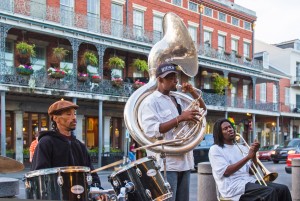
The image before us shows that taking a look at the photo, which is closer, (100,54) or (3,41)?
(3,41)

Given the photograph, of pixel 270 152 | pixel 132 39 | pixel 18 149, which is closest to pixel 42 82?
pixel 18 149

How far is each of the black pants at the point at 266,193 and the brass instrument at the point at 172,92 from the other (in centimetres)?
109

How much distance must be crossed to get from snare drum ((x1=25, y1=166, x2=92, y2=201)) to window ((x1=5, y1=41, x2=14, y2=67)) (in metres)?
19.0

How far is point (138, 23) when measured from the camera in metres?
28.5

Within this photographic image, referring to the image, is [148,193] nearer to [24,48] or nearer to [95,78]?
[24,48]

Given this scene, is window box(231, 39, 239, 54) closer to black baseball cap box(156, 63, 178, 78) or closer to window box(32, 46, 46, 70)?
window box(32, 46, 46, 70)

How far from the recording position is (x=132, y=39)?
26.4 meters

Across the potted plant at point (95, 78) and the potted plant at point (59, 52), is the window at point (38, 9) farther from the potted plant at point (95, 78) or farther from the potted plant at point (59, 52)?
the potted plant at point (95, 78)

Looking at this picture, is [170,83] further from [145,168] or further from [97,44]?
[97,44]

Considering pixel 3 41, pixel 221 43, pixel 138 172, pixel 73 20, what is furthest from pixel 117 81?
pixel 138 172

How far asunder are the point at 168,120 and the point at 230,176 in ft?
4.71

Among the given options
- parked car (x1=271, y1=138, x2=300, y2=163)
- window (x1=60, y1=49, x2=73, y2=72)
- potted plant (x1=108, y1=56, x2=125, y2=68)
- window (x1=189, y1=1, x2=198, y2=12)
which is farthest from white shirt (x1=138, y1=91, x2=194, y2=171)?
window (x1=189, y1=1, x2=198, y2=12)

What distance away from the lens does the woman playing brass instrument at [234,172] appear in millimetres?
5156

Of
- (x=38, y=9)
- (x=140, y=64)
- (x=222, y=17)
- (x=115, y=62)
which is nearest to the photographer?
(x=38, y=9)
